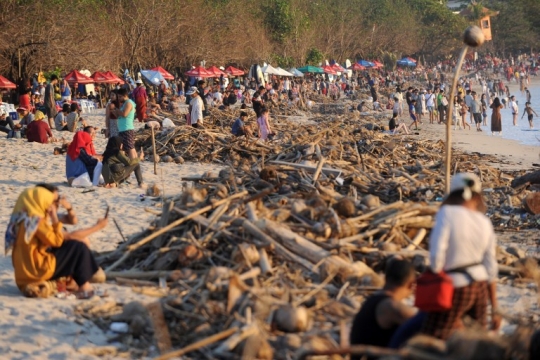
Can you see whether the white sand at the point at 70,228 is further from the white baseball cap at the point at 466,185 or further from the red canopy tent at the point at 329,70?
the red canopy tent at the point at 329,70

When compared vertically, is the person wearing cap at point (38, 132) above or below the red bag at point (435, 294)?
above

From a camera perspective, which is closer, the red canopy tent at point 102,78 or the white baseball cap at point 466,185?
the white baseball cap at point 466,185

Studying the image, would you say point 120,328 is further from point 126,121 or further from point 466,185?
point 126,121

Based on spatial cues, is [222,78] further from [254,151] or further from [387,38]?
[387,38]

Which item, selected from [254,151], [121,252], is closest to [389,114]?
[254,151]

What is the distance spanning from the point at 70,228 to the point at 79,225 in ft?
0.41

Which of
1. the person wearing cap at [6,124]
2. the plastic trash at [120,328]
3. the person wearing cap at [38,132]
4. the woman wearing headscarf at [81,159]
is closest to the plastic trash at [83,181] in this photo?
the woman wearing headscarf at [81,159]

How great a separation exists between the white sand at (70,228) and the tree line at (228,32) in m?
9.42

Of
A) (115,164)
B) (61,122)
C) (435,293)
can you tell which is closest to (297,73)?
(61,122)

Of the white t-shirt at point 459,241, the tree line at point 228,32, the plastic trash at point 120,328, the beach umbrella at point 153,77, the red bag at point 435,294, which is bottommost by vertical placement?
the plastic trash at point 120,328

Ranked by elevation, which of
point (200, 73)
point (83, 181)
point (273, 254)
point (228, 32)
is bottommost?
point (273, 254)

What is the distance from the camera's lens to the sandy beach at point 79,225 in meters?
6.47

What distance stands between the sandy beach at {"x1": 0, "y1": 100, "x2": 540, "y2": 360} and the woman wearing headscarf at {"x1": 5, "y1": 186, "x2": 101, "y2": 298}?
183 millimetres

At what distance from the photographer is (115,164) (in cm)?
1379
